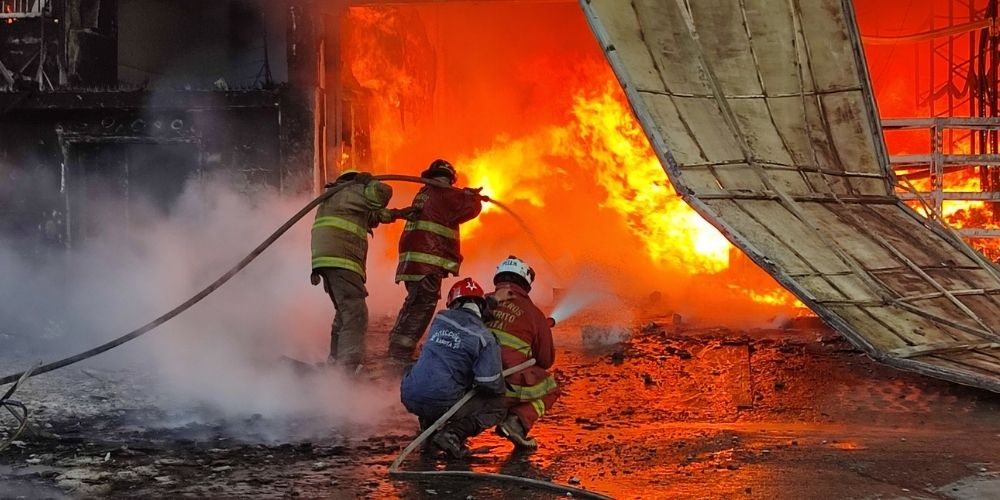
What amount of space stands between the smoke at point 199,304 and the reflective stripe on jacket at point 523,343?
4.59 ft

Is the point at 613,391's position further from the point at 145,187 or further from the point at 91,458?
the point at 145,187

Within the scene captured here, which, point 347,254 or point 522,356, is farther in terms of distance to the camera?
point 347,254

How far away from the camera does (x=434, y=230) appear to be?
27.4ft

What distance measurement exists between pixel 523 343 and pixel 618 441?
814 mm

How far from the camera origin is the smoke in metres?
7.25

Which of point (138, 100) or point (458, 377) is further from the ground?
point (138, 100)

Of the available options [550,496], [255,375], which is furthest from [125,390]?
[550,496]

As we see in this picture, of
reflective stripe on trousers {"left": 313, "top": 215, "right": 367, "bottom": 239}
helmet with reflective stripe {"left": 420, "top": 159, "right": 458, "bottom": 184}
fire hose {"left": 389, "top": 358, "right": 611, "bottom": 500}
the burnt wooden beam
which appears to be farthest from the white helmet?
the burnt wooden beam

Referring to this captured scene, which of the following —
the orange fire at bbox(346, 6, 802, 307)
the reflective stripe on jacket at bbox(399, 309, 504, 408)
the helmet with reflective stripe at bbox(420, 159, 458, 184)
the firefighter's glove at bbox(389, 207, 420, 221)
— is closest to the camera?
the reflective stripe on jacket at bbox(399, 309, 504, 408)

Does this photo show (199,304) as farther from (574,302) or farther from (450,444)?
(450,444)

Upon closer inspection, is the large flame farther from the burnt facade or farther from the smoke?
the burnt facade

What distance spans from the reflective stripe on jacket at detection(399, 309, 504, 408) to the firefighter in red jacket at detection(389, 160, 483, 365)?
9.51 ft

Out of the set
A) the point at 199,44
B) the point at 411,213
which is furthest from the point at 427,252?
the point at 199,44

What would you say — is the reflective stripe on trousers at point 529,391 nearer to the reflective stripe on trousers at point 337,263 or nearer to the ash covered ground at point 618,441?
the ash covered ground at point 618,441
